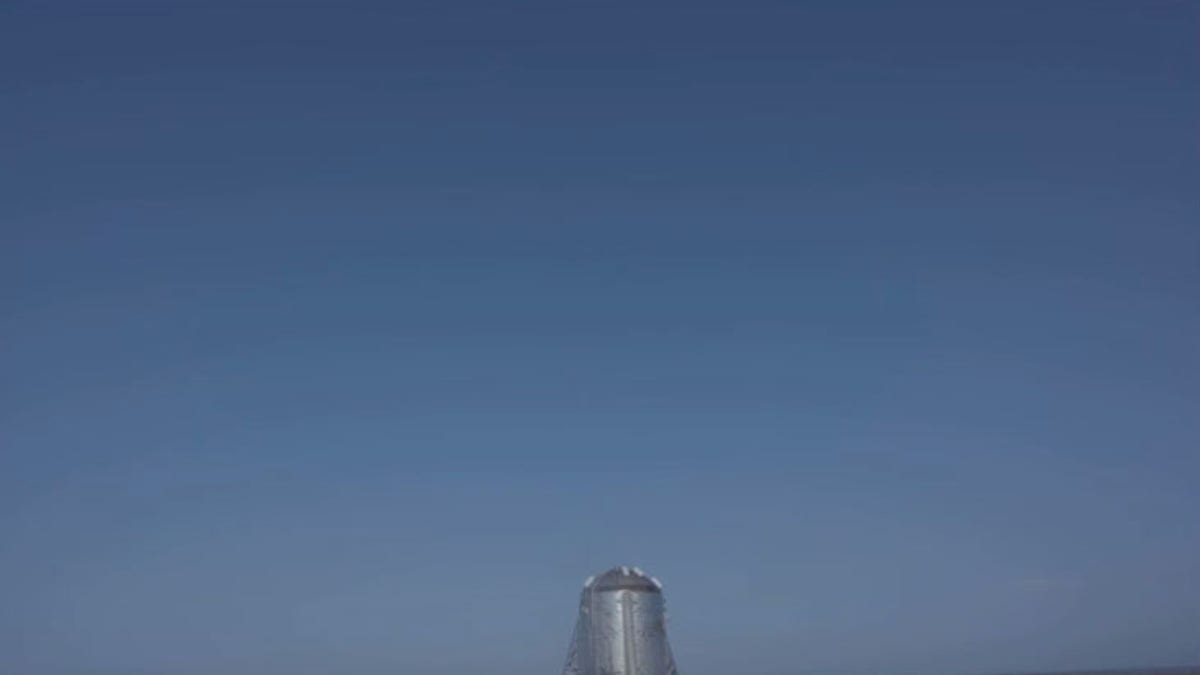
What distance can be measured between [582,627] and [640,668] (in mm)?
4578

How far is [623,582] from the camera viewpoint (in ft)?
226

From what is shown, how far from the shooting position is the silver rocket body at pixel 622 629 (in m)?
67.5

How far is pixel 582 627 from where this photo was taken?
2749 inches

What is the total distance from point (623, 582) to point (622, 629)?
2.60 m

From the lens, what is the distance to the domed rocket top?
68.7m

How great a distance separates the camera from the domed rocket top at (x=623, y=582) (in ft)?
225

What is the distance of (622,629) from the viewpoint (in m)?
67.9

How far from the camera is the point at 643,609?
225 ft

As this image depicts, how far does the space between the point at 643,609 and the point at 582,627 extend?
393 cm

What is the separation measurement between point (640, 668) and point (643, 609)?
10.8 ft

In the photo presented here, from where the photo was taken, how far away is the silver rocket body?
67.5 meters
